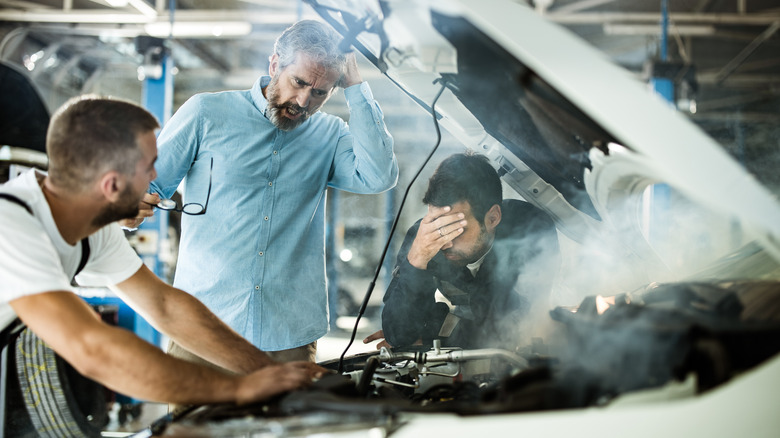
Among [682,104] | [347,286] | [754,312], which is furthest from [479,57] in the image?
[347,286]

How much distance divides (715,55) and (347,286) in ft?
21.9

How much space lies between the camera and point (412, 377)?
1640mm

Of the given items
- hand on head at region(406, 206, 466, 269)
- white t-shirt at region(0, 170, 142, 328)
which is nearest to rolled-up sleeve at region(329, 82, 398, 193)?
hand on head at region(406, 206, 466, 269)

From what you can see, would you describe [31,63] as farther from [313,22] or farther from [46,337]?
[46,337]

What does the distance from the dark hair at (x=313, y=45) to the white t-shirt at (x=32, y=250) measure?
90 centimetres

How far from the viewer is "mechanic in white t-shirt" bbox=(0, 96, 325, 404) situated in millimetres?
1100

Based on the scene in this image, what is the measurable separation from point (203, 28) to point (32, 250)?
193 inches

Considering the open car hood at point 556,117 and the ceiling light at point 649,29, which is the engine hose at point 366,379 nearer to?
the open car hood at point 556,117

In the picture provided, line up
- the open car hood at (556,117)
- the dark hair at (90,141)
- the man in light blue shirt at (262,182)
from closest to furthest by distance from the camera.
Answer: the open car hood at (556,117), the dark hair at (90,141), the man in light blue shirt at (262,182)

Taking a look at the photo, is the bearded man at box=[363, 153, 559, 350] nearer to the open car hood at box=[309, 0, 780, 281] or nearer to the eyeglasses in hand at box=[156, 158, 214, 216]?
the open car hood at box=[309, 0, 780, 281]

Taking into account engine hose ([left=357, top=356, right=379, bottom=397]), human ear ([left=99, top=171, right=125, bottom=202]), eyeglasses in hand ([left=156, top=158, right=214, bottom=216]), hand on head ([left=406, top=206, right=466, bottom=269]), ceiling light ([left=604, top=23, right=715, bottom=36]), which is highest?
ceiling light ([left=604, top=23, right=715, bottom=36])

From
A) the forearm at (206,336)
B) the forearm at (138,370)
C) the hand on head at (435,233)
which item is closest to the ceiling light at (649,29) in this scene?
the hand on head at (435,233)

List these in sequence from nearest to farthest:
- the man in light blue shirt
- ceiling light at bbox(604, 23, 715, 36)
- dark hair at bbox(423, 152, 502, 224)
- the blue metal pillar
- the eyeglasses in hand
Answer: the eyeglasses in hand
the man in light blue shirt
dark hair at bbox(423, 152, 502, 224)
ceiling light at bbox(604, 23, 715, 36)
the blue metal pillar

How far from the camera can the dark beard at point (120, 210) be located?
1.33m
